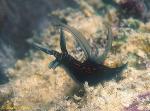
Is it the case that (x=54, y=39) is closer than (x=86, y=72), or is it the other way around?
(x=86, y=72)

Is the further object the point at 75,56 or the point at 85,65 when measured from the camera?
the point at 75,56

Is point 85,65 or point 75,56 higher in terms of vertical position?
point 75,56

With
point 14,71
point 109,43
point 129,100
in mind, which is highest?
point 14,71

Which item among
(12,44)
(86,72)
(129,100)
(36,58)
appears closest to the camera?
(129,100)

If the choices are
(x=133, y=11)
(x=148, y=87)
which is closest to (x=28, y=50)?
(x=133, y=11)

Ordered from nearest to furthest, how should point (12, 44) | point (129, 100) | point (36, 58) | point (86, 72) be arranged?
point (129, 100), point (86, 72), point (36, 58), point (12, 44)

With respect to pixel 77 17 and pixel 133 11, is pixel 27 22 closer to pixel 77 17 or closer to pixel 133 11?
pixel 77 17

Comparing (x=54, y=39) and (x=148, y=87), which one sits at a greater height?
(x=54, y=39)
